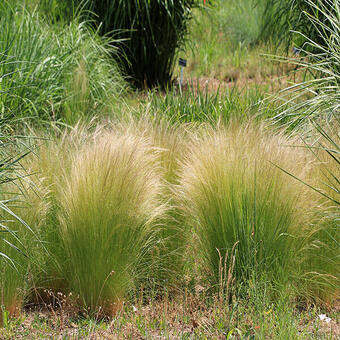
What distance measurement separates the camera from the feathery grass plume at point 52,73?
5500 millimetres

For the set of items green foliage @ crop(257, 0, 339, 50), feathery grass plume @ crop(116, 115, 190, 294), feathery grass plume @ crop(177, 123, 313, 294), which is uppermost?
green foliage @ crop(257, 0, 339, 50)

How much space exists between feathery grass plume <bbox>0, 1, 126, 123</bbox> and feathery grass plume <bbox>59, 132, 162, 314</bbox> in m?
1.99

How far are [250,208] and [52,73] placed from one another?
3.21m

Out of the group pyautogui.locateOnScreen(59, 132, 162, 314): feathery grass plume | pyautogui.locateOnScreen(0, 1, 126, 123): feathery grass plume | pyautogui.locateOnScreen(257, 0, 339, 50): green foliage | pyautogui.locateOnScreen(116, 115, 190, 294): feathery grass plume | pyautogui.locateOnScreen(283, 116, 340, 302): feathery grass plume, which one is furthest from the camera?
pyautogui.locateOnScreen(257, 0, 339, 50): green foliage

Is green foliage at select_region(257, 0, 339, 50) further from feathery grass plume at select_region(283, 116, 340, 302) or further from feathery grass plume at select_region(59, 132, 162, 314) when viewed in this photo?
feathery grass plume at select_region(59, 132, 162, 314)

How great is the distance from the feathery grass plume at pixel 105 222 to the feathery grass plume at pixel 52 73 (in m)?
1.99

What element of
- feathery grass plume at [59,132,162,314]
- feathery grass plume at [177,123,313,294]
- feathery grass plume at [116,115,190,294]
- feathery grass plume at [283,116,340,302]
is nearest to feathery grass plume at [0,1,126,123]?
feathery grass plume at [116,115,190,294]

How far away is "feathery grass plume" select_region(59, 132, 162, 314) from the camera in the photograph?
3.31m

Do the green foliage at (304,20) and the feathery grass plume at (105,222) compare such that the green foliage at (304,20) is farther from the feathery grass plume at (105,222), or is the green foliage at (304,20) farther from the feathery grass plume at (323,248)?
the feathery grass plume at (105,222)

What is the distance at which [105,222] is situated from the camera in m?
3.31

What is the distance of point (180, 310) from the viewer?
3.38 metres

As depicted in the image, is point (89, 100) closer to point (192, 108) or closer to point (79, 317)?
point (192, 108)

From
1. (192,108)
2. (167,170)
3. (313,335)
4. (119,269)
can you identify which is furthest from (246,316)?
(192,108)

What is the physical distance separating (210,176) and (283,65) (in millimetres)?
6987
